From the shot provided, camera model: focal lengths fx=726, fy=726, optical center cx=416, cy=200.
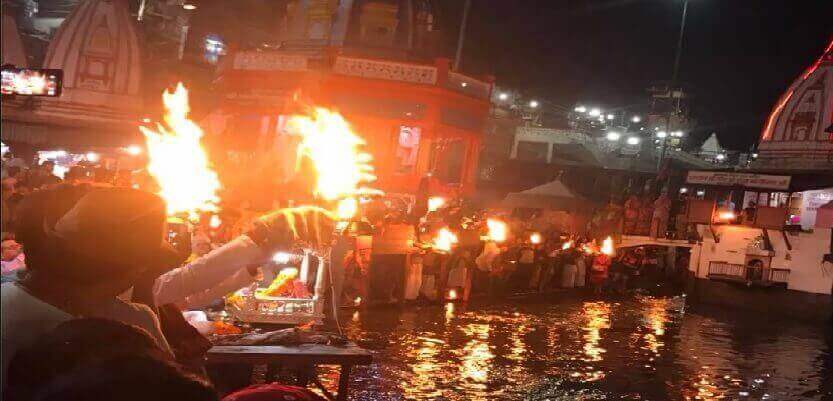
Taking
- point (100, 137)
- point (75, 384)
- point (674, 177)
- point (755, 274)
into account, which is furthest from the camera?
point (674, 177)

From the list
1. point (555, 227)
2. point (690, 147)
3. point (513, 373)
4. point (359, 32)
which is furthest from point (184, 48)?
point (690, 147)

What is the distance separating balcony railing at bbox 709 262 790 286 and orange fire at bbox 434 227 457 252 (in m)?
10.7

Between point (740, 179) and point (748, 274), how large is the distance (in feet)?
13.9

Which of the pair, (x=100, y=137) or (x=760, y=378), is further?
(x=760, y=378)

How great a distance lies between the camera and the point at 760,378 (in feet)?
38.2

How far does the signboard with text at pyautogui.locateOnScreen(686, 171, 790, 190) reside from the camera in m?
25.1

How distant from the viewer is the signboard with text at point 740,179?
2514 cm

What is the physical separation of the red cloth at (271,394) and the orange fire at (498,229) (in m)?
16.5

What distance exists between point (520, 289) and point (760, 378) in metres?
9.51

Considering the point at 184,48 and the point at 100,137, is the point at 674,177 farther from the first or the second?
the point at 100,137

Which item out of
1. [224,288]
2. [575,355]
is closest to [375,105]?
[575,355]

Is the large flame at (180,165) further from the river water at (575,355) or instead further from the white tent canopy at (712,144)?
the white tent canopy at (712,144)

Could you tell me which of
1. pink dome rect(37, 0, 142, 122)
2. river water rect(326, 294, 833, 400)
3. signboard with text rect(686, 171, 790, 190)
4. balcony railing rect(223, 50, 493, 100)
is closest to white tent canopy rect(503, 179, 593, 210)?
signboard with text rect(686, 171, 790, 190)

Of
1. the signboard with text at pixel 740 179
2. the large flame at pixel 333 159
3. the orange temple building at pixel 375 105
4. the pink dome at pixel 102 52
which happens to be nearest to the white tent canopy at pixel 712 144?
the signboard with text at pixel 740 179
